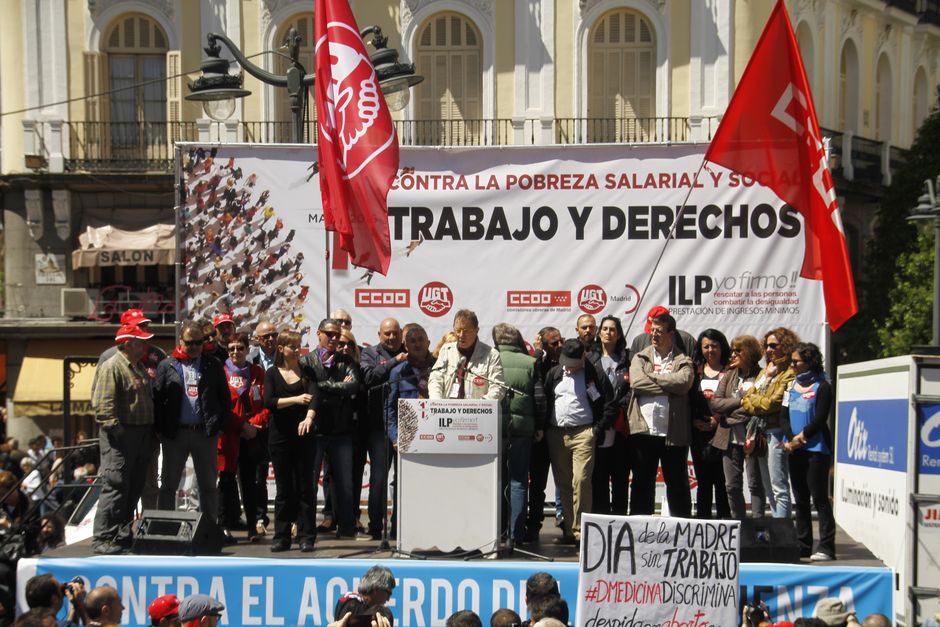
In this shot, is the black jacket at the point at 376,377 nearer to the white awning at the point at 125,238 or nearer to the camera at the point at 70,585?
the camera at the point at 70,585

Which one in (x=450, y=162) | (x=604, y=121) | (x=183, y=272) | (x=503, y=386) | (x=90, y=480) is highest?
(x=604, y=121)

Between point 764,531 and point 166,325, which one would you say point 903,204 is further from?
point 764,531

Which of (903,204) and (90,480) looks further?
(903,204)

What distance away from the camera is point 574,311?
1345 cm

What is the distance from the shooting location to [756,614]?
378 inches

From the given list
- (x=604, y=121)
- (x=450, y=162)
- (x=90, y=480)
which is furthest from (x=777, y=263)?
(x=604, y=121)

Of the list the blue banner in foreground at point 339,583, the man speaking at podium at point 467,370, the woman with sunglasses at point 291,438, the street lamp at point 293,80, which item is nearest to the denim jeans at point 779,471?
the blue banner in foreground at point 339,583

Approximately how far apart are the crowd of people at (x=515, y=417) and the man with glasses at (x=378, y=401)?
12 millimetres

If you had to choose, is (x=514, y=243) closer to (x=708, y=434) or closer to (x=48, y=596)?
(x=708, y=434)

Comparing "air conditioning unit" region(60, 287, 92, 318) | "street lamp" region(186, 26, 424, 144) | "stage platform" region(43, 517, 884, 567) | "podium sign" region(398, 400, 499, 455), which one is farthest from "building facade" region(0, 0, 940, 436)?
"podium sign" region(398, 400, 499, 455)

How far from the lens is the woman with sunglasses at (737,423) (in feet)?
38.2

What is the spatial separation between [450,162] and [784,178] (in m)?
3.29

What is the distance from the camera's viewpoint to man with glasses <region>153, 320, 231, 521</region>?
1152 centimetres

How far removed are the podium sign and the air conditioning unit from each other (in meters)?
23.1
